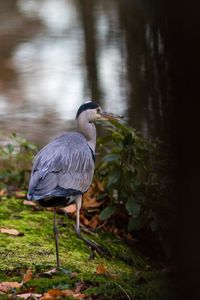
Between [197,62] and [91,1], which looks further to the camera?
[91,1]

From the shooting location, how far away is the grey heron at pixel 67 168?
14.7ft

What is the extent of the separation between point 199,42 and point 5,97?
11.5 metres

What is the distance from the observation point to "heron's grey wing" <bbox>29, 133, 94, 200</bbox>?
448 centimetres

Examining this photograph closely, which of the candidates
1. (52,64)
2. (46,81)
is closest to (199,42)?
(46,81)

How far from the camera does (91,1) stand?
66.5 ft

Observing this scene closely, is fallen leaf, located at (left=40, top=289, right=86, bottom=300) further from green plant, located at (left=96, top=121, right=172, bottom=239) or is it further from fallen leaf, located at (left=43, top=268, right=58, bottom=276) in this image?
green plant, located at (left=96, top=121, right=172, bottom=239)

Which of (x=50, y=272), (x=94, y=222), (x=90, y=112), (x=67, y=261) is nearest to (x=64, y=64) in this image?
(x=94, y=222)

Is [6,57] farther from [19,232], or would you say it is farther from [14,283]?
[14,283]

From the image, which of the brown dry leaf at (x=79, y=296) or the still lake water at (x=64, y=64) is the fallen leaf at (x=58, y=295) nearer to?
the brown dry leaf at (x=79, y=296)

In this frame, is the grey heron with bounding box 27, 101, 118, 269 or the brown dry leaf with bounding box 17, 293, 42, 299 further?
the grey heron with bounding box 27, 101, 118, 269

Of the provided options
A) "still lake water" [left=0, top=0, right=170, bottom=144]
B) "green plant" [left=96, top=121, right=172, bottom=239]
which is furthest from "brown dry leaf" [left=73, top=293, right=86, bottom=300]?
"still lake water" [left=0, top=0, right=170, bottom=144]

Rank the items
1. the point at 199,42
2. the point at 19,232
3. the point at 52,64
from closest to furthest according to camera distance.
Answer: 1. the point at 199,42
2. the point at 19,232
3. the point at 52,64

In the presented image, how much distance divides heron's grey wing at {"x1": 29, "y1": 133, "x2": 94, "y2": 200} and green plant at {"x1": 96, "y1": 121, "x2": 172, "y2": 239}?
33.5 inches

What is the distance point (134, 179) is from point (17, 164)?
205cm
